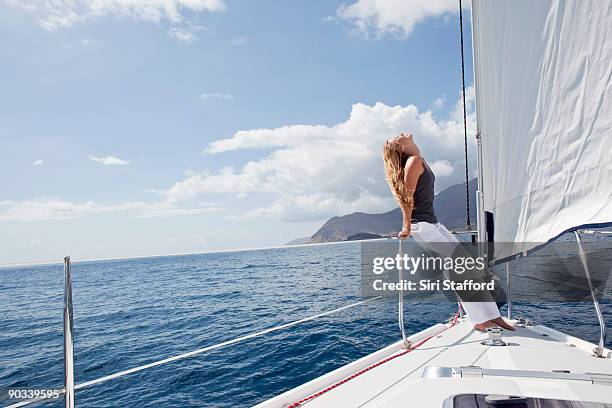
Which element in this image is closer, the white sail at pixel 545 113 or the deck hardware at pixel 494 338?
the white sail at pixel 545 113

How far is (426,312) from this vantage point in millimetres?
8734

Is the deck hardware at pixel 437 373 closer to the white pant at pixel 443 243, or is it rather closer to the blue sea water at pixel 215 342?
the white pant at pixel 443 243

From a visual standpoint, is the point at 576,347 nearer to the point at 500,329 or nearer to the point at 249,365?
the point at 500,329

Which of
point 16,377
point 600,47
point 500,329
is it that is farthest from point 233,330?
point 600,47

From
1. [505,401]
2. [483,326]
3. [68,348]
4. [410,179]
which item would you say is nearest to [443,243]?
[410,179]

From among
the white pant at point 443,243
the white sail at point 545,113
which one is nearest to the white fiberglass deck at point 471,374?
the white pant at point 443,243

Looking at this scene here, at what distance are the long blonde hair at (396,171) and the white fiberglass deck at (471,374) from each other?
0.97 m

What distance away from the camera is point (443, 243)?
2.28m

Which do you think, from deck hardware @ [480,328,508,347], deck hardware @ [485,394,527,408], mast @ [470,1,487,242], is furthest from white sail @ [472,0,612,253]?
deck hardware @ [485,394,527,408]

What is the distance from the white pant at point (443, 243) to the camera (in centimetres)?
227

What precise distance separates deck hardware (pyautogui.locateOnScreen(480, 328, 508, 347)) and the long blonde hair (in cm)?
101

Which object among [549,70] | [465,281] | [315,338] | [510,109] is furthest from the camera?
[315,338]

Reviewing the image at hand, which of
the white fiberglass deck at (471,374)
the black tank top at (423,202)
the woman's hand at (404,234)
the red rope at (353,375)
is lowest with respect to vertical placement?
the red rope at (353,375)

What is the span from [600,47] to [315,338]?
580cm
